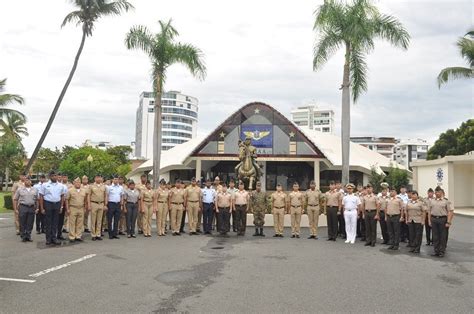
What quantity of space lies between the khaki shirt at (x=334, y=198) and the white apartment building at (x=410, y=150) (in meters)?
106

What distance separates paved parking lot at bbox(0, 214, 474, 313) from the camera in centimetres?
580

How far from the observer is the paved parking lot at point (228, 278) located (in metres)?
5.80

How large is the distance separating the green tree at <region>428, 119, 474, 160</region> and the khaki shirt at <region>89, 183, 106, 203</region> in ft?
122

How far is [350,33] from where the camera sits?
18.4m

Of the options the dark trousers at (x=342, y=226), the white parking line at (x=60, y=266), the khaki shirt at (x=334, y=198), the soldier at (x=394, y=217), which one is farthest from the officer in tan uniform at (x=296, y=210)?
the white parking line at (x=60, y=266)

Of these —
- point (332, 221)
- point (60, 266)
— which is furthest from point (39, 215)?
point (332, 221)

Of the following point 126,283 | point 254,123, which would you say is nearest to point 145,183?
point 126,283

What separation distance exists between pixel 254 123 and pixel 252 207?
59.4 feet

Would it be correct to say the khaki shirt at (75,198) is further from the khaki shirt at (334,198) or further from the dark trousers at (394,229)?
the dark trousers at (394,229)

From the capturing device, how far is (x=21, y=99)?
2505cm

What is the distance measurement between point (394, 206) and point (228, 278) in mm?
5627

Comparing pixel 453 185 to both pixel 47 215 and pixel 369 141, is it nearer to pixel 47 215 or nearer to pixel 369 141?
pixel 47 215

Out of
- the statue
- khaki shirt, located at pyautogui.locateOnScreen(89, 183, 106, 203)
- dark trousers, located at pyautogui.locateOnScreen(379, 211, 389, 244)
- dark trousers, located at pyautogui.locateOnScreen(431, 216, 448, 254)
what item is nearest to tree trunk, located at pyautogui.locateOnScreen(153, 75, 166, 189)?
A: the statue

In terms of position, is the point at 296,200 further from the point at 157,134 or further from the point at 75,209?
the point at 157,134
